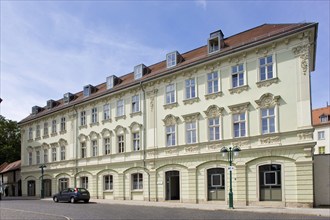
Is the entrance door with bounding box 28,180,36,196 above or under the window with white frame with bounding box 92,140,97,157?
under

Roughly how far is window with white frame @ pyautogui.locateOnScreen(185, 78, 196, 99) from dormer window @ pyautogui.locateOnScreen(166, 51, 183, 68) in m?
2.65

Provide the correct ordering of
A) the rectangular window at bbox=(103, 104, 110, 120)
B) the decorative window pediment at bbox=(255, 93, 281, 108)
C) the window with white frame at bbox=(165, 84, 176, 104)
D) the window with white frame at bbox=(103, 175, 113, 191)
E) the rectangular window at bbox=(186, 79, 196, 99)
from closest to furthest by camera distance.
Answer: the decorative window pediment at bbox=(255, 93, 281, 108), the rectangular window at bbox=(186, 79, 196, 99), the window with white frame at bbox=(165, 84, 176, 104), the window with white frame at bbox=(103, 175, 113, 191), the rectangular window at bbox=(103, 104, 110, 120)

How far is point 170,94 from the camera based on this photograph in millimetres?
32031

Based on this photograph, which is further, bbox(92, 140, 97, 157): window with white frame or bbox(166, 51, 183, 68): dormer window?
bbox(92, 140, 97, 157): window with white frame

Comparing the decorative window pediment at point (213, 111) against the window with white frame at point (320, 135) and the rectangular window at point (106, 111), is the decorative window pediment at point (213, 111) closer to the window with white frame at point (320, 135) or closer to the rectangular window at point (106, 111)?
the rectangular window at point (106, 111)

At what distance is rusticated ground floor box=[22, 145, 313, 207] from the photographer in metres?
23.8

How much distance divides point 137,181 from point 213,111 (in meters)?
10.5

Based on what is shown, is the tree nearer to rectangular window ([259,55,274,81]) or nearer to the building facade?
the building facade

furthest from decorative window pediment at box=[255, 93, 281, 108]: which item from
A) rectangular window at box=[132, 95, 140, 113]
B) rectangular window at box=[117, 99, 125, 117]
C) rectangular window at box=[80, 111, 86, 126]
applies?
rectangular window at box=[80, 111, 86, 126]

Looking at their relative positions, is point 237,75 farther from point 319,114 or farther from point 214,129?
point 319,114

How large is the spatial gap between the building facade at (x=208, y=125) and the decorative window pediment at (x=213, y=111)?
3.0 inches

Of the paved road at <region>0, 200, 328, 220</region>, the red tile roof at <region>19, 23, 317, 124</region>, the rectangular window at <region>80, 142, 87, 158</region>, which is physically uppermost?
the red tile roof at <region>19, 23, 317, 124</region>

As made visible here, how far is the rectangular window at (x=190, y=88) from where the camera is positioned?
30.2m

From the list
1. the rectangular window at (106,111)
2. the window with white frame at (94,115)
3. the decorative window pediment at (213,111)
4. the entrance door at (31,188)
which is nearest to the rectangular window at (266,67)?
the decorative window pediment at (213,111)
